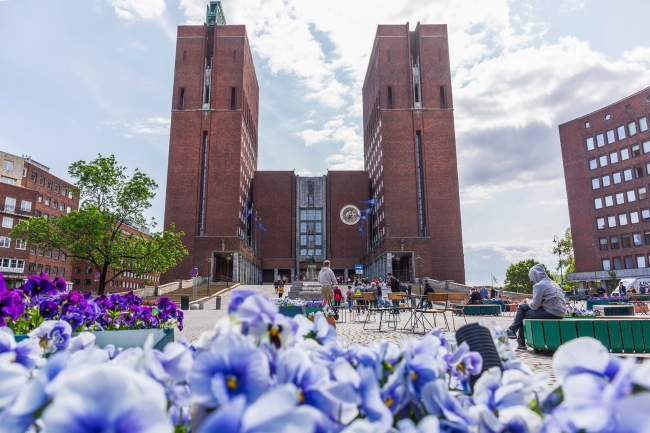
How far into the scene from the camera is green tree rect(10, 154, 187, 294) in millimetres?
26656

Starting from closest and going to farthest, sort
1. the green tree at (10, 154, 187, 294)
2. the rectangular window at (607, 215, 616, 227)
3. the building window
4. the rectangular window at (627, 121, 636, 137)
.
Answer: the green tree at (10, 154, 187, 294), the rectangular window at (627, 121, 636, 137), the rectangular window at (607, 215, 616, 227), the building window

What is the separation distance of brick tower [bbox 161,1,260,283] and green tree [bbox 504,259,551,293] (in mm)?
55315

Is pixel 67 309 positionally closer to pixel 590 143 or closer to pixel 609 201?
pixel 609 201

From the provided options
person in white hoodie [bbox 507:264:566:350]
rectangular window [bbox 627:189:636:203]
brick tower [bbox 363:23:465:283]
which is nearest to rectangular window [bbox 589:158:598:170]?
rectangular window [bbox 627:189:636:203]

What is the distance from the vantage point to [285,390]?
566mm

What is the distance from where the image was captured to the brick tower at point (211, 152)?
5319cm

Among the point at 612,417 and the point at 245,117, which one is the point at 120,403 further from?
the point at 245,117

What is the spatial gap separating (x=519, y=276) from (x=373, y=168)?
4310 centimetres

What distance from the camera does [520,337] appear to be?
9531mm

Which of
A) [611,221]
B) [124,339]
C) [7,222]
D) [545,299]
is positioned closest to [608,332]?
[545,299]

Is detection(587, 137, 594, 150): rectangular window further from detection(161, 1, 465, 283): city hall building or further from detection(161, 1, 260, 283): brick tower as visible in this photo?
detection(161, 1, 260, 283): brick tower

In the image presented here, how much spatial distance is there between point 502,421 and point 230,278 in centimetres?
5553

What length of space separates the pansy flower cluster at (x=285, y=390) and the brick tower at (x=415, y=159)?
52.1 meters

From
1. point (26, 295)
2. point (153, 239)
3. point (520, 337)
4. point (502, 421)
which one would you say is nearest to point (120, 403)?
point (502, 421)
